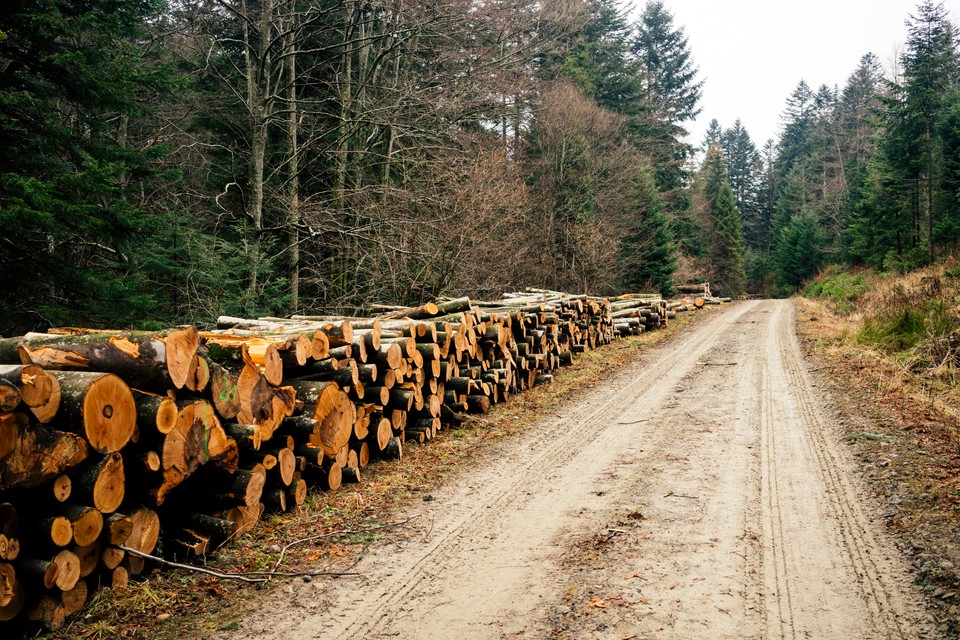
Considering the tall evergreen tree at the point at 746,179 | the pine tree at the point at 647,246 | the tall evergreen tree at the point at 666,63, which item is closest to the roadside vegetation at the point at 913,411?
the pine tree at the point at 647,246

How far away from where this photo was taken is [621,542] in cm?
475

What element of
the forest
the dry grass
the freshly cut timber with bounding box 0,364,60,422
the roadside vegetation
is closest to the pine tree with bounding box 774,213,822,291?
the forest

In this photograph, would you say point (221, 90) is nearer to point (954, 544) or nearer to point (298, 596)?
point (298, 596)

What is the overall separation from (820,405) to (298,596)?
26.4 ft

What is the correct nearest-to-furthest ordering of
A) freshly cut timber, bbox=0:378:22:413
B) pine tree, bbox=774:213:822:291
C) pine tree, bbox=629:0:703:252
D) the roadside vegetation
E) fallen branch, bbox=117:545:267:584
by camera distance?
1. freshly cut timber, bbox=0:378:22:413
2. fallen branch, bbox=117:545:267:584
3. the roadside vegetation
4. pine tree, bbox=629:0:703:252
5. pine tree, bbox=774:213:822:291

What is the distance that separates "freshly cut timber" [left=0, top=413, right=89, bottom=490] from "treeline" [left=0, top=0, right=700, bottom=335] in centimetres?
692

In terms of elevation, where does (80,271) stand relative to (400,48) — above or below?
below

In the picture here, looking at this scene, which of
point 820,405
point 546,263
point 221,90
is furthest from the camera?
point 546,263

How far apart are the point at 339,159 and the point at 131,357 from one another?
12944 millimetres

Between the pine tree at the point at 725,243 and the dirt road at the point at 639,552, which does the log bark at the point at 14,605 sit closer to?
the dirt road at the point at 639,552

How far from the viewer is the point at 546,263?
2470 centimetres

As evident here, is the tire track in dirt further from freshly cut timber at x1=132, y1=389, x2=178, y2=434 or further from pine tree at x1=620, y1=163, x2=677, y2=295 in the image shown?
pine tree at x1=620, y1=163, x2=677, y2=295

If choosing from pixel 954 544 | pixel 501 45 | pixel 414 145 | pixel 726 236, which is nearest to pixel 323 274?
pixel 414 145

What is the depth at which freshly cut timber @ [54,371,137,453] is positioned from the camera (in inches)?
144
